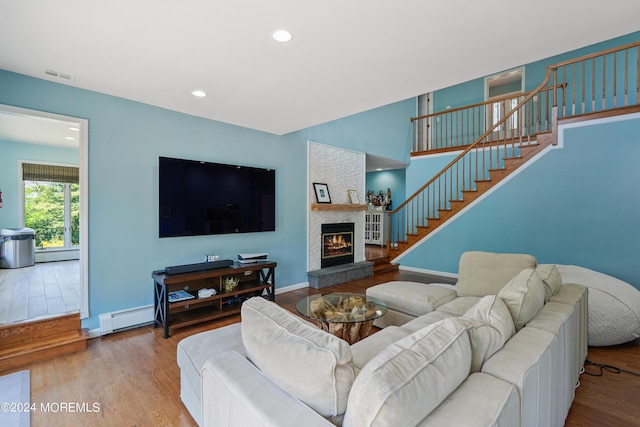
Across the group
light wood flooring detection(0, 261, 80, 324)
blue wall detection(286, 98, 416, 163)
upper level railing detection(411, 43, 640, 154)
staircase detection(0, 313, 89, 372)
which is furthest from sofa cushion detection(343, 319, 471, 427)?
upper level railing detection(411, 43, 640, 154)

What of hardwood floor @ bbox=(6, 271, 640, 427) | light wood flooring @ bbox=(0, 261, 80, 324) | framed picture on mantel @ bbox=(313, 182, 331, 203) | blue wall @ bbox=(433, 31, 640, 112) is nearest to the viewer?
hardwood floor @ bbox=(6, 271, 640, 427)

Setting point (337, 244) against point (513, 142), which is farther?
point (337, 244)

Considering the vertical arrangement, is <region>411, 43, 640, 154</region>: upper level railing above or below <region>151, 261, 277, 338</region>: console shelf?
above

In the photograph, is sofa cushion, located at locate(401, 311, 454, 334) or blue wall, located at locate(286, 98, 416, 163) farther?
blue wall, located at locate(286, 98, 416, 163)

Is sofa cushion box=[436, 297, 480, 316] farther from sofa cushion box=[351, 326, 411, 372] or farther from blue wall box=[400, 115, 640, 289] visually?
blue wall box=[400, 115, 640, 289]

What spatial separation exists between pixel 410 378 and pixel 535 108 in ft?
23.3

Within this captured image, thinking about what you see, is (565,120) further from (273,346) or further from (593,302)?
(273,346)

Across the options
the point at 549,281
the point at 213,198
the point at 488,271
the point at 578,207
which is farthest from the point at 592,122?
the point at 213,198

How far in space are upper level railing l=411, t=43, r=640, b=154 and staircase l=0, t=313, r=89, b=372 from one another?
6544mm

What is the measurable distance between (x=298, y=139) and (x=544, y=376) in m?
4.17

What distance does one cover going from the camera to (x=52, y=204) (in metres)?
6.23

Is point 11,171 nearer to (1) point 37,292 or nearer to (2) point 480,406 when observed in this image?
(1) point 37,292

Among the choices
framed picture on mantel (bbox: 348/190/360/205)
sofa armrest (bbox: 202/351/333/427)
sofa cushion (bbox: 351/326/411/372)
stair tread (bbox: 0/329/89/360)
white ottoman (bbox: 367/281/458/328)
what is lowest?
stair tread (bbox: 0/329/89/360)

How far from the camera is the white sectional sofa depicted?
0.87 metres
